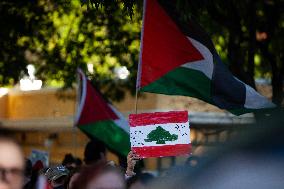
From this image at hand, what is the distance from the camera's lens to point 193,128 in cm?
2052

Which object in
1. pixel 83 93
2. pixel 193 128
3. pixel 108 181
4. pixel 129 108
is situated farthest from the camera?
pixel 129 108

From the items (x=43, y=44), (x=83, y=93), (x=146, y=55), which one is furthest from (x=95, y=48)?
(x=146, y=55)

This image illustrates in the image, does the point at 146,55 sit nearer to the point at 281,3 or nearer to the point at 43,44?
the point at 281,3

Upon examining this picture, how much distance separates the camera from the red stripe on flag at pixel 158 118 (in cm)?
623

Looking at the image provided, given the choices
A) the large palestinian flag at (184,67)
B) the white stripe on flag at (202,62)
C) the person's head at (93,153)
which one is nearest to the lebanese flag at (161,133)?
the large palestinian flag at (184,67)

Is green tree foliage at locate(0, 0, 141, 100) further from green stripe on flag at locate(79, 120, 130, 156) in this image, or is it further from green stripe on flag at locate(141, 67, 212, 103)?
green stripe on flag at locate(141, 67, 212, 103)

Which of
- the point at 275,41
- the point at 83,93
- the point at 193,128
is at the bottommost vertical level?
the point at 193,128

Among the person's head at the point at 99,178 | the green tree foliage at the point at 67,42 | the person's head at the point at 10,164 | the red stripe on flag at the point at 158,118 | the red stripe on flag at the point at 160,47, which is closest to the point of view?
the person's head at the point at 10,164

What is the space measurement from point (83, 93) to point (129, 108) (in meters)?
11.7

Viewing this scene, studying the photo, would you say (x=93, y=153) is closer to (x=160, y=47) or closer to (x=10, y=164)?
(x=160, y=47)

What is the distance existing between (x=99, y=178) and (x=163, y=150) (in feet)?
10.9

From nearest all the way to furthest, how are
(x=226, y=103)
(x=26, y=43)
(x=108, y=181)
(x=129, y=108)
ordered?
(x=108, y=181), (x=226, y=103), (x=26, y=43), (x=129, y=108)

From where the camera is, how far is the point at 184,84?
24.2 feet

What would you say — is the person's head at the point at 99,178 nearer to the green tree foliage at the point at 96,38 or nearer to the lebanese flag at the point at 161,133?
the lebanese flag at the point at 161,133
